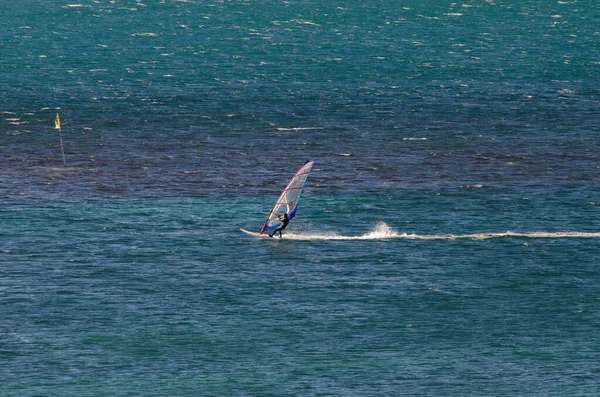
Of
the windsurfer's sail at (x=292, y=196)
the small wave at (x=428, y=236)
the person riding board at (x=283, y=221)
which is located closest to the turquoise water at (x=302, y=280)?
the small wave at (x=428, y=236)

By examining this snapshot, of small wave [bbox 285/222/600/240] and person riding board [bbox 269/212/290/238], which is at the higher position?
person riding board [bbox 269/212/290/238]

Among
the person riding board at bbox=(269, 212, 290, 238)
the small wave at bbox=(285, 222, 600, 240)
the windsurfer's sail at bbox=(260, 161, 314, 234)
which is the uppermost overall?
the windsurfer's sail at bbox=(260, 161, 314, 234)

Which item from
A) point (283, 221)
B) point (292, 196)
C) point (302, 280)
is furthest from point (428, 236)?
point (302, 280)

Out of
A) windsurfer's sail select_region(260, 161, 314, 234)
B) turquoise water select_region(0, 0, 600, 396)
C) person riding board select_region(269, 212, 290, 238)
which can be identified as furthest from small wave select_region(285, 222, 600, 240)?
windsurfer's sail select_region(260, 161, 314, 234)

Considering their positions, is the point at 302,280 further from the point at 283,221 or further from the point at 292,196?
the point at 292,196

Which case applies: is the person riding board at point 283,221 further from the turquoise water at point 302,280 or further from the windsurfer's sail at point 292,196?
the turquoise water at point 302,280

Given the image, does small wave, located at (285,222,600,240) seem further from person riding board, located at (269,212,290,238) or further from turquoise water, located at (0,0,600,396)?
person riding board, located at (269,212,290,238)

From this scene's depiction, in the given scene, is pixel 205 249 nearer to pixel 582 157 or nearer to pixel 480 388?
pixel 480 388

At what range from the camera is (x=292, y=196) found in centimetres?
13138

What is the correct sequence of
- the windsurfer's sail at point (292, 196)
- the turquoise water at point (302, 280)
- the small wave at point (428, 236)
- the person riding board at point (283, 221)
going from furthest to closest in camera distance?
the small wave at point (428, 236)
the person riding board at point (283, 221)
the windsurfer's sail at point (292, 196)
the turquoise water at point (302, 280)

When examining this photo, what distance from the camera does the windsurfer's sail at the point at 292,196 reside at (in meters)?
130

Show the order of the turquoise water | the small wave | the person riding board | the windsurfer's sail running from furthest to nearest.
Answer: the small wave
the person riding board
the windsurfer's sail
the turquoise water

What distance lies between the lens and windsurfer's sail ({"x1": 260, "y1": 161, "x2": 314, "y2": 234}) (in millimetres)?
129625

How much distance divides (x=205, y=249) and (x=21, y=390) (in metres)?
40.9
